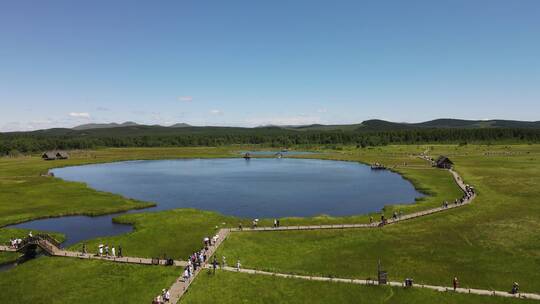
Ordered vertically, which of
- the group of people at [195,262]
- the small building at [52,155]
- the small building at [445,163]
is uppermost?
the small building at [52,155]

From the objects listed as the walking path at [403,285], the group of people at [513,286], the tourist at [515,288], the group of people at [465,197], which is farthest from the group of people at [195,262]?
the group of people at [465,197]

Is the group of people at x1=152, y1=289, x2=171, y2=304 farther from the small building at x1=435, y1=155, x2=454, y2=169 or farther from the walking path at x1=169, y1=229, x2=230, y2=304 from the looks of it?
the small building at x1=435, y1=155, x2=454, y2=169

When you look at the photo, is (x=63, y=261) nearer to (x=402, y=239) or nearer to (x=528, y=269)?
(x=402, y=239)

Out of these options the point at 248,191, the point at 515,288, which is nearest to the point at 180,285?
the point at 515,288

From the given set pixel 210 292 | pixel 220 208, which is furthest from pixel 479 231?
pixel 220 208

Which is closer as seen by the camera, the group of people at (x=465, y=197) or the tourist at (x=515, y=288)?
the tourist at (x=515, y=288)

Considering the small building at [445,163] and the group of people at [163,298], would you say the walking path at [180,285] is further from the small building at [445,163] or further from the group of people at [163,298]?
the small building at [445,163]

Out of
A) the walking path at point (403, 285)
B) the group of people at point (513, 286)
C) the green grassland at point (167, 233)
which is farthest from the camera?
the green grassland at point (167, 233)
